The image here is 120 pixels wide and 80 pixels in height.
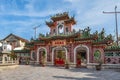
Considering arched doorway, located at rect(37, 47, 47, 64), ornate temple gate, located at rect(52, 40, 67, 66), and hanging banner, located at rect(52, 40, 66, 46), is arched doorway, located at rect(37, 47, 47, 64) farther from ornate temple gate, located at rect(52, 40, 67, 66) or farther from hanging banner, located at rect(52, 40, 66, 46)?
hanging banner, located at rect(52, 40, 66, 46)

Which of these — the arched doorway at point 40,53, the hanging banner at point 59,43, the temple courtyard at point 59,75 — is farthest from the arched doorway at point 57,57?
the temple courtyard at point 59,75

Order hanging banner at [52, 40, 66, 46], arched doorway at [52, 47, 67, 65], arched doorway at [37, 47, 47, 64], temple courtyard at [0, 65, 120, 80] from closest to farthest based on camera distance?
temple courtyard at [0, 65, 120, 80]
hanging banner at [52, 40, 66, 46]
arched doorway at [52, 47, 67, 65]
arched doorway at [37, 47, 47, 64]

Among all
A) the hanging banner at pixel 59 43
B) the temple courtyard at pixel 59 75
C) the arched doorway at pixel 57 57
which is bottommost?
the temple courtyard at pixel 59 75

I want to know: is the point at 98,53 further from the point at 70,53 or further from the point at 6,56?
the point at 6,56

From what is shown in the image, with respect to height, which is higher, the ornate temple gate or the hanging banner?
the hanging banner

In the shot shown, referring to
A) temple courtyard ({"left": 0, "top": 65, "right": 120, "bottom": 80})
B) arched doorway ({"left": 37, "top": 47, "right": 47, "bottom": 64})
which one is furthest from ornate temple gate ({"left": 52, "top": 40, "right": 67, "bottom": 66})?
temple courtyard ({"left": 0, "top": 65, "right": 120, "bottom": 80})

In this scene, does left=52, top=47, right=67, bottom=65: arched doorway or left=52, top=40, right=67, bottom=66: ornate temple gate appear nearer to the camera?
left=52, top=40, right=67, bottom=66: ornate temple gate

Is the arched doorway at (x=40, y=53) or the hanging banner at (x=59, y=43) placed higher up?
the hanging banner at (x=59, y=43)

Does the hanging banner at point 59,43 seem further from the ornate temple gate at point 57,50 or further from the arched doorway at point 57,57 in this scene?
the arched doorway at point 57,57

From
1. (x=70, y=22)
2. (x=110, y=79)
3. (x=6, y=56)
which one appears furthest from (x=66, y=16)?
(x=110, y=79)

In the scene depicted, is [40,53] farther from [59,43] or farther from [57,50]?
[59,43]

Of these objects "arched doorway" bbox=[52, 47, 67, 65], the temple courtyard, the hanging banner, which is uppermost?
the hanging banner

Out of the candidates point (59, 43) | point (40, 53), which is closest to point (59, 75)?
point (59, 43)

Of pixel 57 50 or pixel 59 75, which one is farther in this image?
pixel 57 50
